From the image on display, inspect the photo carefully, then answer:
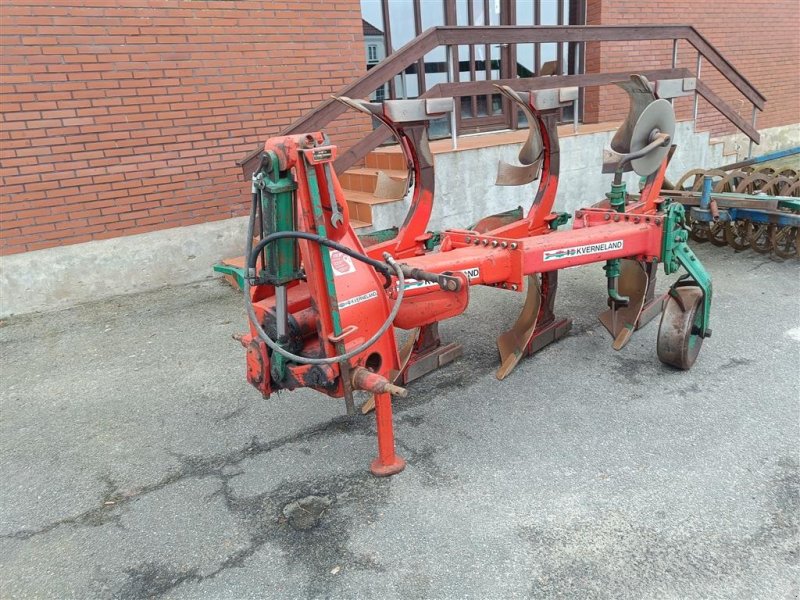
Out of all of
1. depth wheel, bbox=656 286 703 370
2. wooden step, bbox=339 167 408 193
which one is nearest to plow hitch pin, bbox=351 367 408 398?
depth wheel, bbox=656 286 703 370

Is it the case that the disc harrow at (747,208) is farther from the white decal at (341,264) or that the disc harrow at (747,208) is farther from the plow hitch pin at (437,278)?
the white decal at (341,264)

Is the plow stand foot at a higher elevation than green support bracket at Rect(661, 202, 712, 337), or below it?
below

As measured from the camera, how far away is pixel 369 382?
8.48 ft

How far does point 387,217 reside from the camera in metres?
6.29

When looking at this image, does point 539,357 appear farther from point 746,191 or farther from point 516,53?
point 516,53

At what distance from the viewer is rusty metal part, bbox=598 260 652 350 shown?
4.46 metres

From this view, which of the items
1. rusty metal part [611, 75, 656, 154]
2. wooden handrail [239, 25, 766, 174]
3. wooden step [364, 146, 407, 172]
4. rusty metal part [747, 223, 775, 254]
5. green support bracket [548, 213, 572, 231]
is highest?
wooden handrail [239, 25, 766, 174]

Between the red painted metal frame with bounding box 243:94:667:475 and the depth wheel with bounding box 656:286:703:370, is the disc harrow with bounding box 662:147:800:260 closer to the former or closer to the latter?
the depth wheel with bounding box 656:286:703:370

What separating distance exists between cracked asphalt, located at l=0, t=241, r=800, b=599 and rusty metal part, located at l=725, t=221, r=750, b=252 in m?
1.85

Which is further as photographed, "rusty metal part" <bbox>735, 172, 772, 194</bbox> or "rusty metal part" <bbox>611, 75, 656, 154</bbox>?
"rusty metal part" <bbox>735, 172, 772, 194</bbox>

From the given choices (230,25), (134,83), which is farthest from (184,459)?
(230,25)

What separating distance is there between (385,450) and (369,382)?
534mm

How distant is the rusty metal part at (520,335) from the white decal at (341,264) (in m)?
1.71

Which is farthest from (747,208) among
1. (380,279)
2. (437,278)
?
(380,279)
